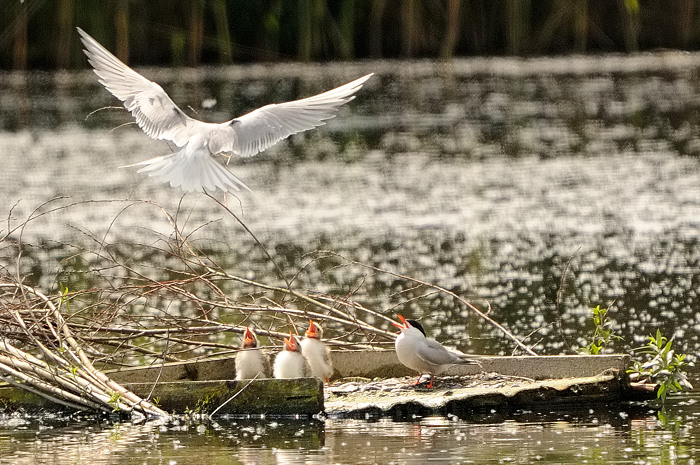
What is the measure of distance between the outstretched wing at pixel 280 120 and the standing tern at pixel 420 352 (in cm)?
147

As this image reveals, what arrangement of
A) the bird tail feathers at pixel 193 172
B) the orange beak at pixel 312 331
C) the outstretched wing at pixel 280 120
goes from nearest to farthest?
the bird tail feathers at pixel 193 172, the orange beak at pixel 312 331, the outstretched wing at pixel 280 120

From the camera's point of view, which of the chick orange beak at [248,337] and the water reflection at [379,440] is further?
the chick orange beak at [248,337]

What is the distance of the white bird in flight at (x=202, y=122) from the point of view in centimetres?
901

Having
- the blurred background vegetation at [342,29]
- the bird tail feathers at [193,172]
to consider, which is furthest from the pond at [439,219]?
the blurred background vegetation at [342,29]

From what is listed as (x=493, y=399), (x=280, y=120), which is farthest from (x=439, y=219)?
(x=493, y=399)

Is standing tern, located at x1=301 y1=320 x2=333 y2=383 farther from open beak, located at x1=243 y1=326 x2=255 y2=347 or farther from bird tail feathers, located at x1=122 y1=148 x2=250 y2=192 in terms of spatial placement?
bird tail feathers, located at x1=122 y1=148 x2=250 y2=192

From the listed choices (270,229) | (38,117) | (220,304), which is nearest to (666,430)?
(220,304)

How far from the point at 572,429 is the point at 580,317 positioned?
4.19 metres

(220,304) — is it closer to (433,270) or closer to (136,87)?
(136,87)

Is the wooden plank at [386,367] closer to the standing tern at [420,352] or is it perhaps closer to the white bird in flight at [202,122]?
the standing tern at [420,352]

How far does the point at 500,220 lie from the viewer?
61.0 feet

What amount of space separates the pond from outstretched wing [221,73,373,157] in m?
0.89

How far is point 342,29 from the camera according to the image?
161 feet

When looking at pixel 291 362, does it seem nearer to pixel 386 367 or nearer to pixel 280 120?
pixel 386 367
